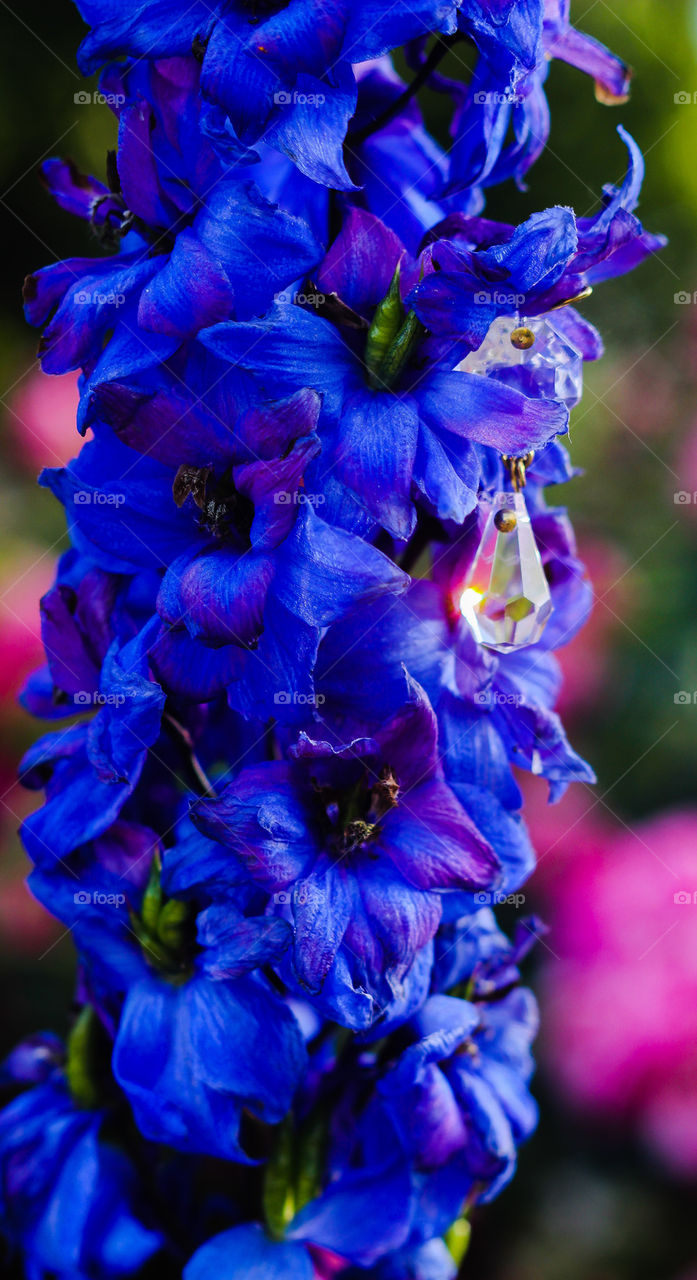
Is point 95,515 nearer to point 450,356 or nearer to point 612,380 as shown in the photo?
point 450,356

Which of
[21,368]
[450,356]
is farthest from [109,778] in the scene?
[21,368]

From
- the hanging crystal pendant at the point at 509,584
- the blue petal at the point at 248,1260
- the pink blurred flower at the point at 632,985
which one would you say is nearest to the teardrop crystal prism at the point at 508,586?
the hanging crystal pendant at the point at 509,584

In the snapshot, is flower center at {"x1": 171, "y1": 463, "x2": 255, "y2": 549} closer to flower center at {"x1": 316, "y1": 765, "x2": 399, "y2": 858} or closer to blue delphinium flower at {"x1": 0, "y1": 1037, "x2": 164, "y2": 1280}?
flower center at {"x1": 316, "y1": 765, "x2": 399, "y2": 858}

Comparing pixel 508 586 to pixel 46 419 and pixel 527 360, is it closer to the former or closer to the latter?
pixel 527 360

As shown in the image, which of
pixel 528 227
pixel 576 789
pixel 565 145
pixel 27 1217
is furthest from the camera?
pixel 565 145

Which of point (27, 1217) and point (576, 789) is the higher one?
point (27, 1217)

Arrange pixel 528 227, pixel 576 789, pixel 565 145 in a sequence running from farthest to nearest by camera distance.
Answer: pixel 565 145 < pixel 576 789 < pixel 528 227

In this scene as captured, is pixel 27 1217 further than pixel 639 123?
No

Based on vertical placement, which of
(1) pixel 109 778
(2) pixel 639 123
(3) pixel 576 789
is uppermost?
(1) pixel 109 778
